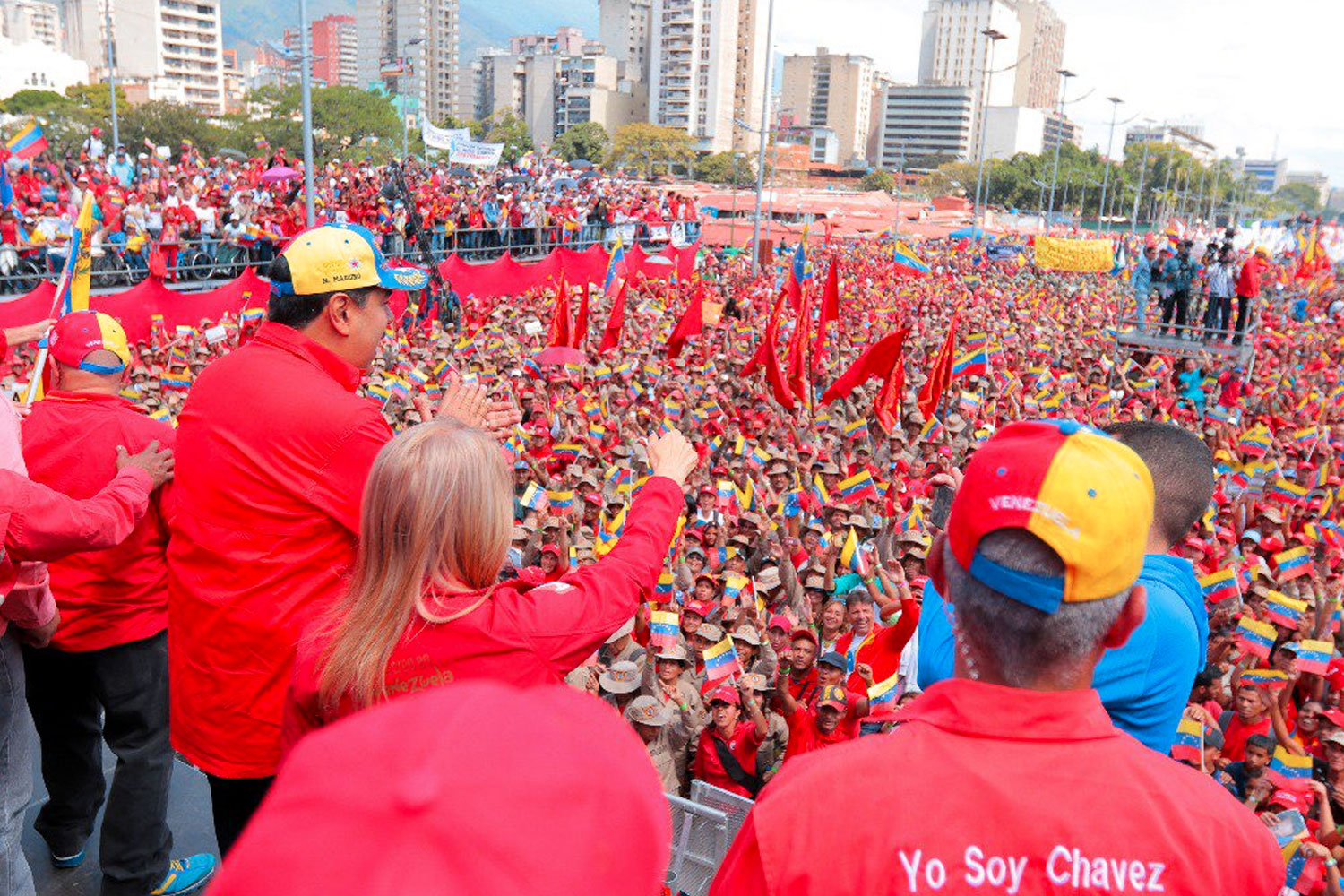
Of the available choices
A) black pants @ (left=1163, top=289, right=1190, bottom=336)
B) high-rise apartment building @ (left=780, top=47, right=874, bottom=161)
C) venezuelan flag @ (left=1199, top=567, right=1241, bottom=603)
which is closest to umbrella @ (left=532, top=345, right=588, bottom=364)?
venezuelan flag @ (left=1199, top=567, right=1241, bottom=603)

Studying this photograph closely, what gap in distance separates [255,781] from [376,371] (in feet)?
36.1

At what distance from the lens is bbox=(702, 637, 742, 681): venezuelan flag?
511 centimetres

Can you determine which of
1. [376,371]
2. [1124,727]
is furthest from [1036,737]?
[376,371]

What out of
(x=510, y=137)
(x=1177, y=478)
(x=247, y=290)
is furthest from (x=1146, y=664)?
(x=510, y=137)

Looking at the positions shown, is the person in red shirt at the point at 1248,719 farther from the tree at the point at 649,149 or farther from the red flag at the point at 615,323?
the tree at the point at 649,149

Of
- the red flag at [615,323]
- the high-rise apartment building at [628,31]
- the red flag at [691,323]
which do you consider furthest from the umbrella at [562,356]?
the high-rise apartment building at [628,31]

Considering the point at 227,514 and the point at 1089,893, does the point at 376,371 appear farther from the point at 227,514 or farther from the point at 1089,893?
the point at 1089,893

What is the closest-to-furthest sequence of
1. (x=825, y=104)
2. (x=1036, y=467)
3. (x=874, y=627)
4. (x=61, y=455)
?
(x=1036, y=467)
(x=61, y=455)
(x=874, y=627)
(x=825, y=104)

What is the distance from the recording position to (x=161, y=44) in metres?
127

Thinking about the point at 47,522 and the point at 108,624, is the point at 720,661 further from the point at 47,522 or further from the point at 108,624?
the point at 47,522

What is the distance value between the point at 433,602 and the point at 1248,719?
4941mm

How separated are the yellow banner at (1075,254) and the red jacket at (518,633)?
34948mm

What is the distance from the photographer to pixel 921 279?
28.1 meters

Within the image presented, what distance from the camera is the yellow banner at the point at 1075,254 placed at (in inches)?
1359
